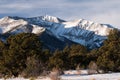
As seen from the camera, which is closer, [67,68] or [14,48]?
[14,48]

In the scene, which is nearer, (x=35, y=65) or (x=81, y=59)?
(x=35, y=65)

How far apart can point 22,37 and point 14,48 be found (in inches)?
67.1

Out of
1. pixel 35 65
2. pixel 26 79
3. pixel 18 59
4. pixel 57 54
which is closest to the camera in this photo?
pixel 26 79

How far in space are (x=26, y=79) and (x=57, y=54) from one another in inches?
1005

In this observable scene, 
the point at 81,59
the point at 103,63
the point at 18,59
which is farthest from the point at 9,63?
the point at 81,59

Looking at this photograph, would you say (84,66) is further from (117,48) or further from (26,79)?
(26,79)

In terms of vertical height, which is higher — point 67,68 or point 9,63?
point 9,63

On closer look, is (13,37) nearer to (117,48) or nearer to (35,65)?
(35,65)

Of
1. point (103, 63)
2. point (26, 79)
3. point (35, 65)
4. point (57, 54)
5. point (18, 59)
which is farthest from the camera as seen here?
point (57, 54)

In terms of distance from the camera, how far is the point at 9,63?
4738cm

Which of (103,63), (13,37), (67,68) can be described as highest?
(13,37)

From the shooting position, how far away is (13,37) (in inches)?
1940

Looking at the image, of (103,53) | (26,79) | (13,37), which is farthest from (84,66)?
(26,79)

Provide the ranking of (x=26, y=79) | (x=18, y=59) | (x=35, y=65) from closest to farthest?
(x=26, y=79), (x=35, y=65), (x=18, y=59)
